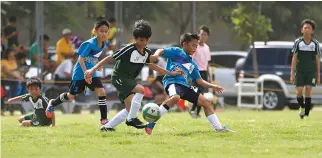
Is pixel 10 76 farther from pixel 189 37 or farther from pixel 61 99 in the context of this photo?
Result: pixel 189 37

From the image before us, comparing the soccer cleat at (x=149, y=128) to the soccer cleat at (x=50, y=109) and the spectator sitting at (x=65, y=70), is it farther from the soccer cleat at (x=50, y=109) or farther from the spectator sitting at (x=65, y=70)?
the spectator sitting at (x=65, y=70)

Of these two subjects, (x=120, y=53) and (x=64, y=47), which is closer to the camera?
(x=120, y=53)

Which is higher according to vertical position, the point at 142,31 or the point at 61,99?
the point at 142,31

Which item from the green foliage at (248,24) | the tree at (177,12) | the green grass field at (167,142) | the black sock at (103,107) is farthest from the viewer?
the green foliage at (248,24)

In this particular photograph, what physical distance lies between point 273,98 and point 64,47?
283 inches

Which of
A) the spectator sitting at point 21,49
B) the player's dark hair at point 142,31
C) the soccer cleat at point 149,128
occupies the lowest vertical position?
the soccer cleat at point 149,128

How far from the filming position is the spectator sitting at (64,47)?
2569cm

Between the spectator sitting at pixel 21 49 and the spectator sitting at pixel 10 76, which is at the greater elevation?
the spectator sitting at pixel 21 49

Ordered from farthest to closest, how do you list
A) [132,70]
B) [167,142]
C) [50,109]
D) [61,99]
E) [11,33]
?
[11,33], [50,109], [61,99], [132,70], [167,142]

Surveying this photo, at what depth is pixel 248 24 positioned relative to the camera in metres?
28.9

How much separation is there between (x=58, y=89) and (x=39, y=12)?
7.48 feet

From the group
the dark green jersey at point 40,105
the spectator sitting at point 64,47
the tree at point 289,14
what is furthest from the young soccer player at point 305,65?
the tree at point 289,14

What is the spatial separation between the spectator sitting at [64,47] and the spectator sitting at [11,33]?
125 cm

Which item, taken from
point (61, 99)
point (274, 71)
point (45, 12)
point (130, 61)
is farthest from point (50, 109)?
point (274, 71)
